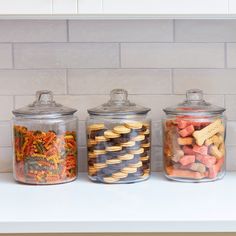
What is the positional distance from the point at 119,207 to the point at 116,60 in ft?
1.95

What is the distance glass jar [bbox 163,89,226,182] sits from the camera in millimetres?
1454

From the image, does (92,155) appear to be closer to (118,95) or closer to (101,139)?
(101,139)

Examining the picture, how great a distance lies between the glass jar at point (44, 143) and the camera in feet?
4.75

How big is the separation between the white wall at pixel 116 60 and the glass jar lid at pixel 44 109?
0.14 m

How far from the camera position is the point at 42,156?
144 centimetres

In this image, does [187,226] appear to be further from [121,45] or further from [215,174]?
[121,45]

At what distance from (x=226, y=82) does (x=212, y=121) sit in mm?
231

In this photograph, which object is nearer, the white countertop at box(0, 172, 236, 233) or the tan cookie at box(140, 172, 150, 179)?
the white countertop at box(0, 172, 236, 233)

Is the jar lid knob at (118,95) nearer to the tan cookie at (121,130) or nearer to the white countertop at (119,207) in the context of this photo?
the tan cookie at (121,130)

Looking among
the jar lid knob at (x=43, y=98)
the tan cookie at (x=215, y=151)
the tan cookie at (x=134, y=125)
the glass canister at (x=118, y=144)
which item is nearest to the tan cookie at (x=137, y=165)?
the glass canister at (x=118, y=144)

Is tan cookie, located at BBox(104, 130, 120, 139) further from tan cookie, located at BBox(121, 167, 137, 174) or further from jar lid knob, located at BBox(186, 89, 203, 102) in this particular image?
jar lid knob, located at BBox(186, 89, 203, 102)

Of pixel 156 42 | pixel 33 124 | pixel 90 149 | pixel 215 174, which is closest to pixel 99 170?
pixel 90 149

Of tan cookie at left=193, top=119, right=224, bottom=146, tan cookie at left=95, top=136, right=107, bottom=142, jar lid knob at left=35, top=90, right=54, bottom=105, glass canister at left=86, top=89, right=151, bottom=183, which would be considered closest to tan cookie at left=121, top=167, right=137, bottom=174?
glass canister at left=86, top=89, right=151, bottom=183

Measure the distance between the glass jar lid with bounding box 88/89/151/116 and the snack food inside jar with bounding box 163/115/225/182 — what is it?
11 cm
